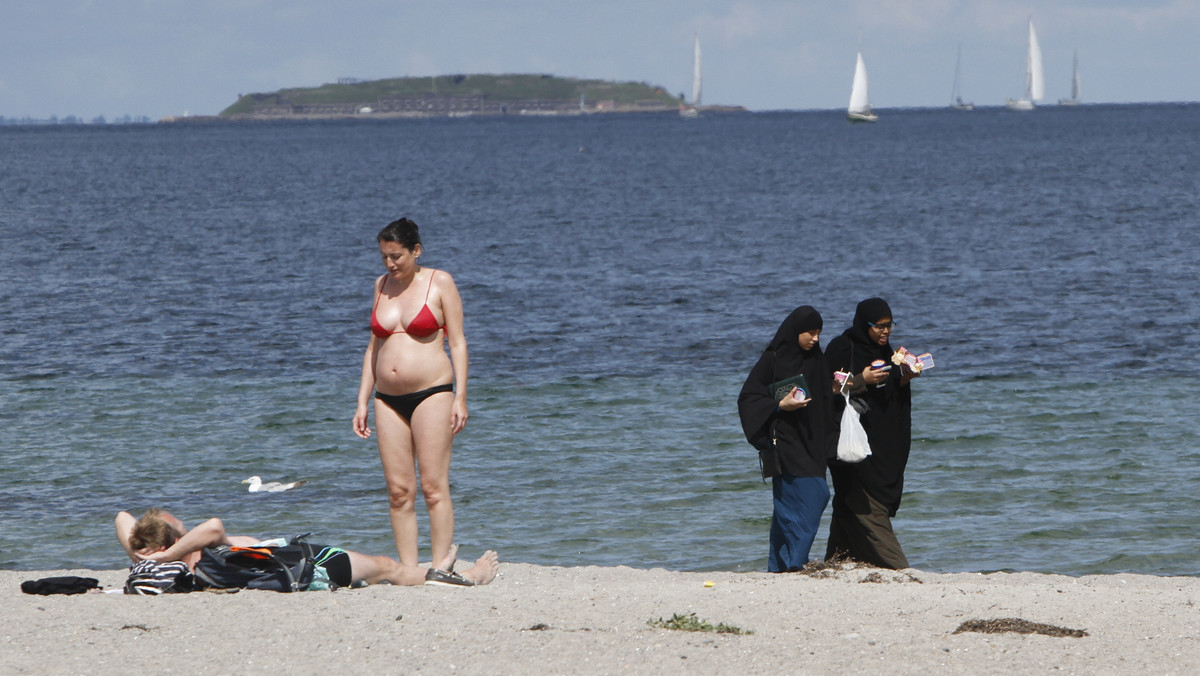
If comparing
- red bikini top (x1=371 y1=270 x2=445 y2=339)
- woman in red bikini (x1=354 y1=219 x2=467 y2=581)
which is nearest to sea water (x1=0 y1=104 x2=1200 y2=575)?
woman in red bikini (x1=354 y1=219 x2=467 y2=581)

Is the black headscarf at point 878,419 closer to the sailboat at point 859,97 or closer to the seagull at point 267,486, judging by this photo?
the seagull at point 267,486

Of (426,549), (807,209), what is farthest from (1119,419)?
(807,209)

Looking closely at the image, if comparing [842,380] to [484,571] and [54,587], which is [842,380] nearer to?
[484,571]

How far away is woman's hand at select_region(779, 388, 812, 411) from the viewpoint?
7.17 metres

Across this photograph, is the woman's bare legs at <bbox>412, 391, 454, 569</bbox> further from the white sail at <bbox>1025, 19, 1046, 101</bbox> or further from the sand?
the white sail at <bbox>1025, 19, 1046, 101</bbox>

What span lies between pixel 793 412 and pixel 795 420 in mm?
49

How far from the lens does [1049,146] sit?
96.9m

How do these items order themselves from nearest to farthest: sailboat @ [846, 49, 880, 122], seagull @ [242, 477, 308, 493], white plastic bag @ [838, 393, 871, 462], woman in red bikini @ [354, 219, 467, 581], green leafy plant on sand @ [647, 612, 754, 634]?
green leafy plant on sand @ [647, 612, 754, 634] < woman in red bikini @ [354, 219, 467, 581] < white plastic bag @ [838, 393, 871, 462] < seagull @ [242, 477, 308, 493] < sailboat @ [846, 49, 880, 122]

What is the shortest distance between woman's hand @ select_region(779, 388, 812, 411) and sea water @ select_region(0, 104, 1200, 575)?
2440 mm

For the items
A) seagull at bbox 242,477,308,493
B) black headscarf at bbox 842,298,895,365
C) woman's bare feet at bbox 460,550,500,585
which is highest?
black headscarf at bbox 842,298,895,365

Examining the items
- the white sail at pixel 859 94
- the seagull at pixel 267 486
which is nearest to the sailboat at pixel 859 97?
the white sail at pixel 859 94

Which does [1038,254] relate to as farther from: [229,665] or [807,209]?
[229,665]

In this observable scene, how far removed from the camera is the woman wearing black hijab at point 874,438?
24.2 feet

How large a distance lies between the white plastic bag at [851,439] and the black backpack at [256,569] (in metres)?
2.98
